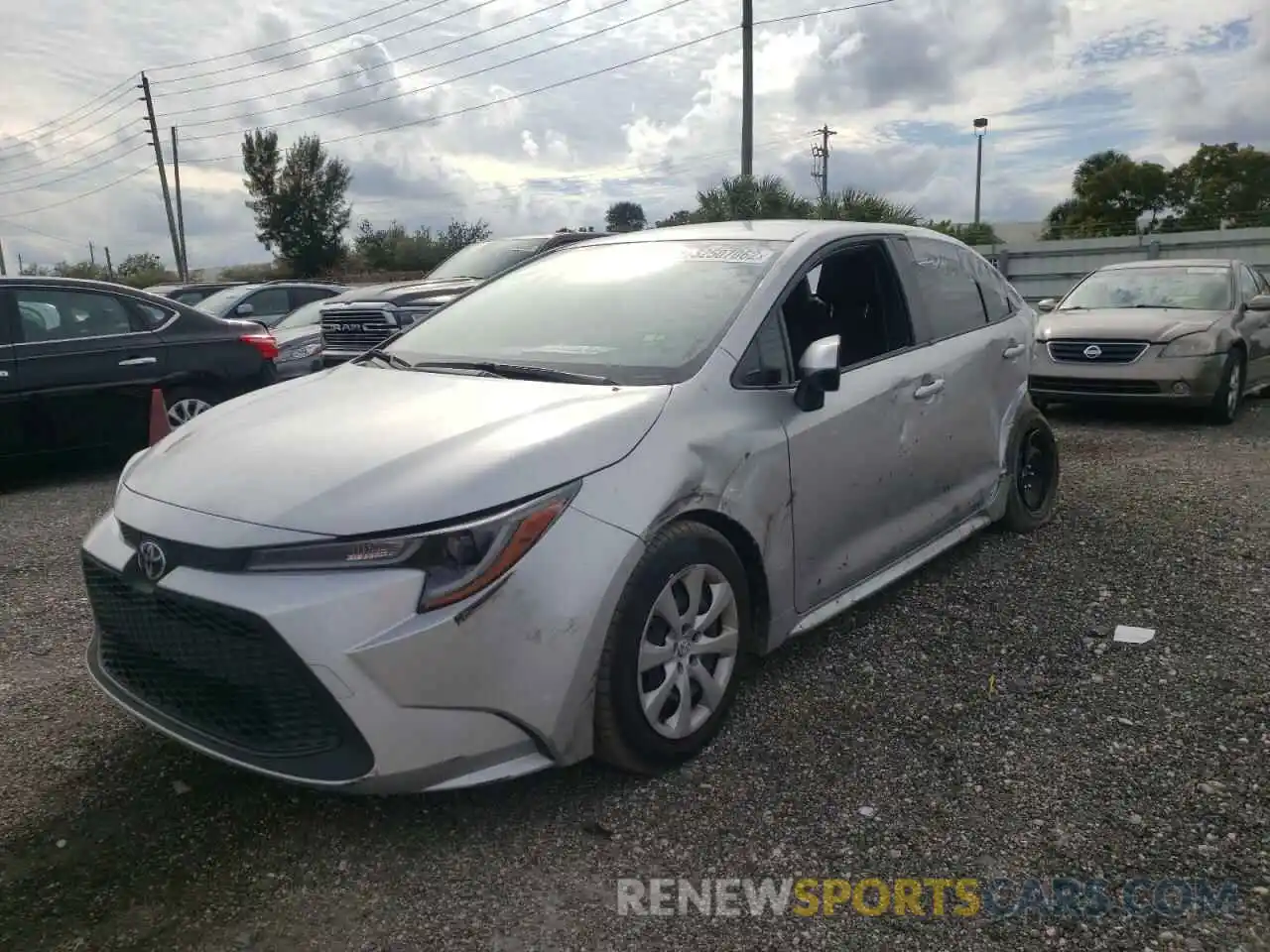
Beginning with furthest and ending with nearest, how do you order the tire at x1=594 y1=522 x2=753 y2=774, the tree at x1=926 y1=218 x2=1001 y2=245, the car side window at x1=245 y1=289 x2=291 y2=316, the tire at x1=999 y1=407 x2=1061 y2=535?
the tree at x1=926 y1=218 x2=1001 y2=245 → the car side window at x1=245 y1=289 x2=291 y2=316 → the tire at x1=999 y1=407 x2=1061 y2=535 → the tire at x1=594 y1=522 x2=753 y2=774

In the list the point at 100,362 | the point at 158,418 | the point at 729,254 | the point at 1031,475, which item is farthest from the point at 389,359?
the point at 100,362

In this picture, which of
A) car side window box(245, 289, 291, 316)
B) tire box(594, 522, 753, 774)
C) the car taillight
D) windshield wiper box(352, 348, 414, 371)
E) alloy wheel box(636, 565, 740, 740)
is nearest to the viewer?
tire box(594, 522, 753, 774)

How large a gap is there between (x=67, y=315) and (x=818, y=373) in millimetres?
6173

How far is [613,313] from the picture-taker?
362 centimetres

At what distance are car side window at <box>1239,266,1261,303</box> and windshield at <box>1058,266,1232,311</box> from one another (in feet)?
0.58

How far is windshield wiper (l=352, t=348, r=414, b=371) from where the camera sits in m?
3.71

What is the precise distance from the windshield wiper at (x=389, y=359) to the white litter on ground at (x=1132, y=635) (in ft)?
9.45

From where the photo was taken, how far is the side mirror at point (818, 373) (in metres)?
3.28

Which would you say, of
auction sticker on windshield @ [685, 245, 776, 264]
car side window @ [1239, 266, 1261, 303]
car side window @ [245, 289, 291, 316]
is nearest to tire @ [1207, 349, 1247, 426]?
car side window @ [1239, 266, 1261, 303]

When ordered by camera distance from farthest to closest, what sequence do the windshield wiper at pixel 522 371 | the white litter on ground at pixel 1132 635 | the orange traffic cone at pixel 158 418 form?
the orange traffic cone at pixel 158 418, the white litter on ground at pixel 1132 635, the windshield wiper at pixel 522 371

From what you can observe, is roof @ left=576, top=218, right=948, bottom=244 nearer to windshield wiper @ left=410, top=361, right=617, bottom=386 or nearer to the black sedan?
windshield wiper @ left=410, top=361, right=617, bottom=386

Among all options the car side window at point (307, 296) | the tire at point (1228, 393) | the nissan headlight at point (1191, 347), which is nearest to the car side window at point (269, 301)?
the car side window at point (307, 296)

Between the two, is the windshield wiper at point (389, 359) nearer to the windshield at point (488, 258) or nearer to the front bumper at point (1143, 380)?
the front bumper at point (1143, 380)

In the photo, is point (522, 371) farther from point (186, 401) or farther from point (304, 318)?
point (304, 318)
